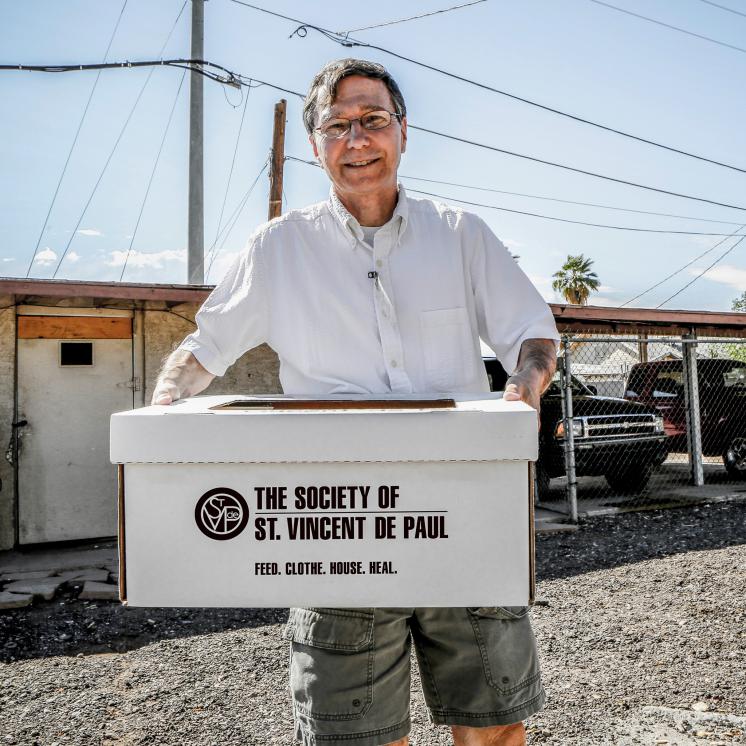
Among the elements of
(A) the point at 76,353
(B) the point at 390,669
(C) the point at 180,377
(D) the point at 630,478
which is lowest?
(D) the point at 630,478

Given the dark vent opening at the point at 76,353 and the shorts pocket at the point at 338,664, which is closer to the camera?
the shorts pocket at the point at 338,664

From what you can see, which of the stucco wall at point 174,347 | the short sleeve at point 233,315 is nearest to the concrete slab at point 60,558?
the stucco wall at point 174,347

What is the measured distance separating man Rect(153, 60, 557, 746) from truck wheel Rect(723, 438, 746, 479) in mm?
11140

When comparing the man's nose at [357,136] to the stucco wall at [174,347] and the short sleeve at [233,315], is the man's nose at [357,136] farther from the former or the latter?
the stucco wall at [174,347]

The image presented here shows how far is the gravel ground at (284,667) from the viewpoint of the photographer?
347 cm

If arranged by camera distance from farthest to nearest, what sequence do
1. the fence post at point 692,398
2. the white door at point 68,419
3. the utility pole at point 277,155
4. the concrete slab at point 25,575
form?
the utility pole at point 277,155, the fence post at point 692,398, the white door at point 68,419, the concrete slab at point 25,575

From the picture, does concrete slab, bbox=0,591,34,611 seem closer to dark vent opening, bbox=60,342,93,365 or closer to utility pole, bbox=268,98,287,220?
dark vent opening, bbox=60,342,93,365

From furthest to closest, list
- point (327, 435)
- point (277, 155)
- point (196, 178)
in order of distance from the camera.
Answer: point (196, 178) < point (277, 155) < point (327, 435)

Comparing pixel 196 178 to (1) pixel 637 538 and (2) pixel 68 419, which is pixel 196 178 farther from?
(1) pixel 637 538

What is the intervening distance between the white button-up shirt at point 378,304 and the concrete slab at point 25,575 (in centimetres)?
575

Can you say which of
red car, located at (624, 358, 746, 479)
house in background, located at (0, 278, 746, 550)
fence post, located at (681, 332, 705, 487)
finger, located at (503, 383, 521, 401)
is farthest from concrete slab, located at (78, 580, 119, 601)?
red car, located at (624, 358, 746, 479)

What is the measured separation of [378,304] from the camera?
1.67m

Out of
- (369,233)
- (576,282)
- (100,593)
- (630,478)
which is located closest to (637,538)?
(630,478)

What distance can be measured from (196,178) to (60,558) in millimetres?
7060
